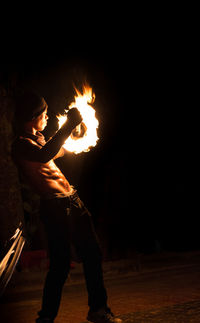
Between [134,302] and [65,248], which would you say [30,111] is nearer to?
[65,248]

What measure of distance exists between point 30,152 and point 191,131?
12806 millimetres

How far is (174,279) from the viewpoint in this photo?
26.1 ft

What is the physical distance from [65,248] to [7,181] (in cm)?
633

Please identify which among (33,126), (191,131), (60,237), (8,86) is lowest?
(60,237)

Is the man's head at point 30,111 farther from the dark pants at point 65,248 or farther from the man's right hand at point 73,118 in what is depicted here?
the dark pants at point 65,248

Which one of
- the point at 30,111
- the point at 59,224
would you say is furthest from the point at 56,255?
the point at 30,111

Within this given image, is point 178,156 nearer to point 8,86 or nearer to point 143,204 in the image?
point 143,204

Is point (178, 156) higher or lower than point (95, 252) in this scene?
higher

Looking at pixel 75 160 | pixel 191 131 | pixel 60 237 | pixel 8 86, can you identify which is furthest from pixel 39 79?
pixel 60 237

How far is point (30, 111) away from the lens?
4.15 m

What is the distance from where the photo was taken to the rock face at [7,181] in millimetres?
10008

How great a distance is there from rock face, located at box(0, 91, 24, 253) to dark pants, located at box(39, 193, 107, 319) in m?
6.19

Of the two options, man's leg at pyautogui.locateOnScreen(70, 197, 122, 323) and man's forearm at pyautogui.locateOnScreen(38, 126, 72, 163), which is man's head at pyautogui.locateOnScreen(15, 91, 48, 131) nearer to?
man's forearm at pyautogui.locateOnScreen(38, 126, 72, 163)

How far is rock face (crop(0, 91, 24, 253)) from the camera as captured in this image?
1001 centimetres
